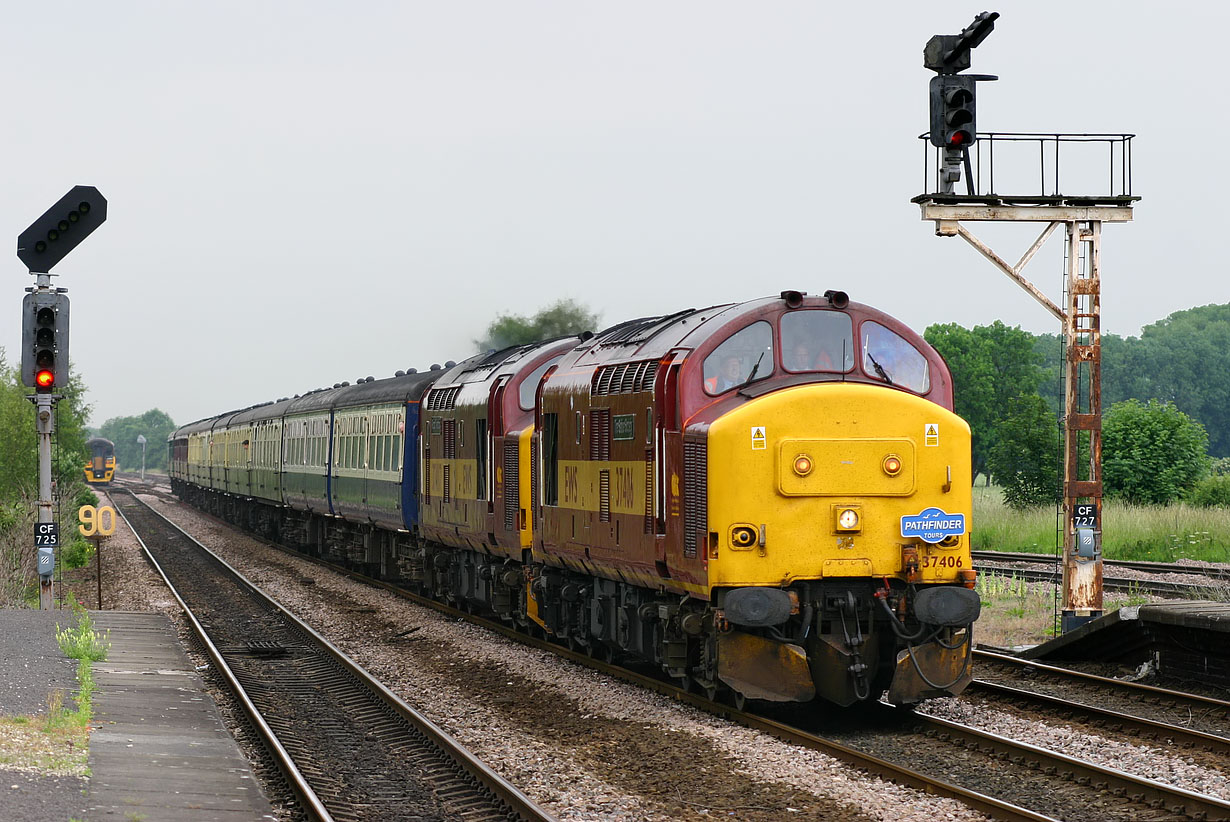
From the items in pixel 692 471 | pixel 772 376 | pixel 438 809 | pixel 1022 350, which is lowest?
pixel 438 809

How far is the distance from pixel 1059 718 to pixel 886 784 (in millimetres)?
3069

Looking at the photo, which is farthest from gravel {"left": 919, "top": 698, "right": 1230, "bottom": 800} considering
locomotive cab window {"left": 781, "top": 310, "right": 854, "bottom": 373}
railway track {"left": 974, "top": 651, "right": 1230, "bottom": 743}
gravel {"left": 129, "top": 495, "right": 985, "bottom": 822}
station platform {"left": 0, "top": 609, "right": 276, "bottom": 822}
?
station platform {"left": 0, "top": 609, "right": 276, "bottom": 822}

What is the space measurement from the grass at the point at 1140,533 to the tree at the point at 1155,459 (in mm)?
1625

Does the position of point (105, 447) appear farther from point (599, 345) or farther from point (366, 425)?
point (599, 345)

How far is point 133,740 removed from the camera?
37.8 ft

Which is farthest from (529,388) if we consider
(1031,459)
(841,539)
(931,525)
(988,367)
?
(988,367)

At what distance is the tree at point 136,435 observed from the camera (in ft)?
585

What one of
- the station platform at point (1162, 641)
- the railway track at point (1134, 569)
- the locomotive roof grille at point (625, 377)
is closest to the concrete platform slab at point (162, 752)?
the locomotive roof grille at point (625, 377)

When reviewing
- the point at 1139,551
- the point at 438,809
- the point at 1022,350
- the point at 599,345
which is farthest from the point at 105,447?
the point at 438,809

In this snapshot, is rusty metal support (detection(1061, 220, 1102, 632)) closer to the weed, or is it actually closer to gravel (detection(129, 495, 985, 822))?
gravel (detection(129, 495, 985, 822))

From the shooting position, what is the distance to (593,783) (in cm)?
1014

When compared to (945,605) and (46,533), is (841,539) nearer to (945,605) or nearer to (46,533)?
(945,605)

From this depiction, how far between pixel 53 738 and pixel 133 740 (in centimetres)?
78

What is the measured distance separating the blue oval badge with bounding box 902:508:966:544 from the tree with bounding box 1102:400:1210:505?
87.2 feet
